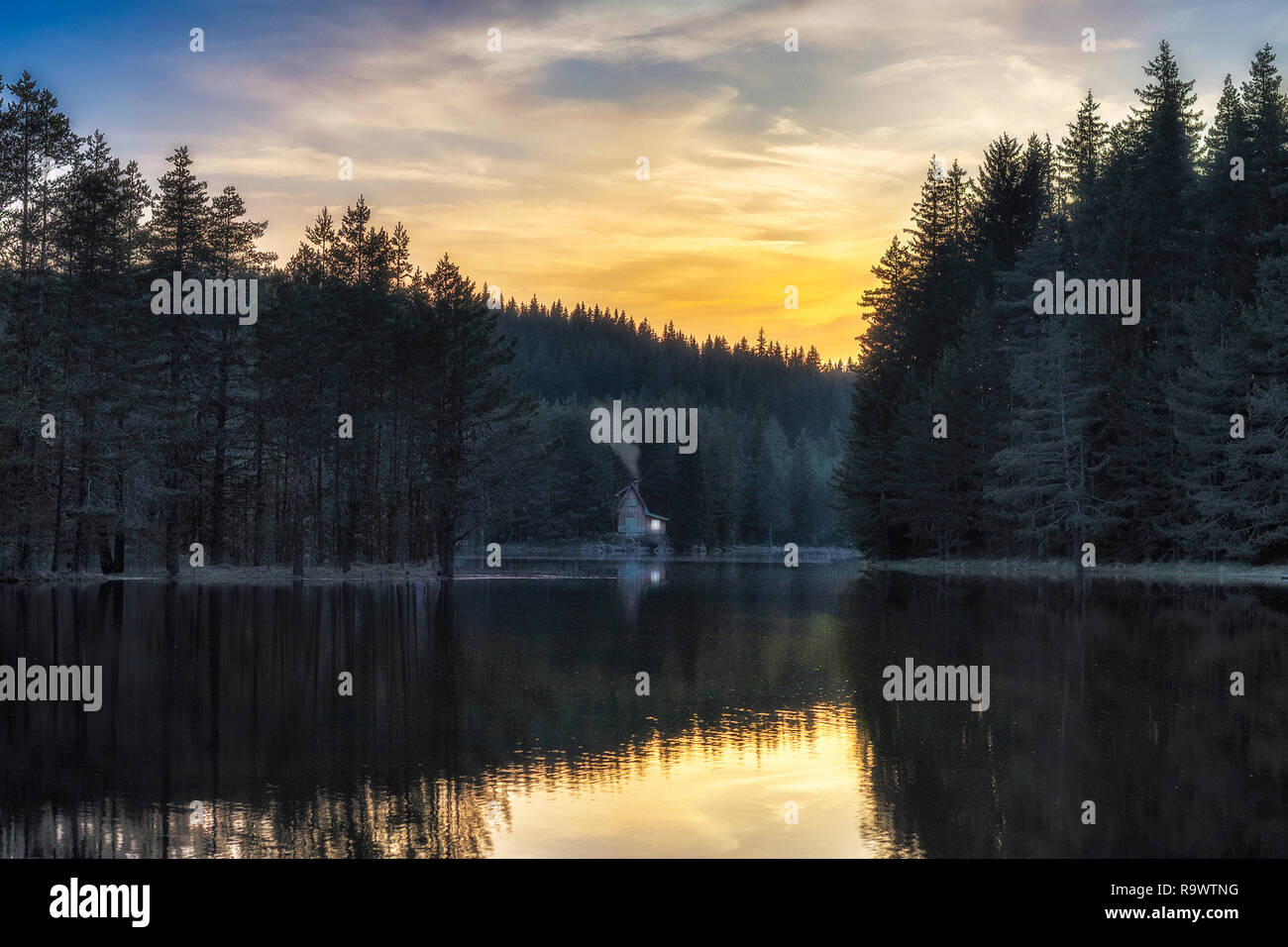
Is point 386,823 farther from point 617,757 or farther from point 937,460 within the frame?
point 937,460

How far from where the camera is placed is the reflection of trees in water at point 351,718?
12.0 meters

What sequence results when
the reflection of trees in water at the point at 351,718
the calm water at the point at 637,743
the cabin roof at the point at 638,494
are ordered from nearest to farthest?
the calm water at the point at 637,743
the reflection of trees in water at the point at 351,718
the cabin roof at the point at 638,494

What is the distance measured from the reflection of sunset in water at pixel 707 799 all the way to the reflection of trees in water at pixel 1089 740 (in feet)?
1.85

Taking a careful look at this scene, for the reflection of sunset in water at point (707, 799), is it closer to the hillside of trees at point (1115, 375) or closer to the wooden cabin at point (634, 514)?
the hillside of trees at point (1115, 375)

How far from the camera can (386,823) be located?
11930 millimetres

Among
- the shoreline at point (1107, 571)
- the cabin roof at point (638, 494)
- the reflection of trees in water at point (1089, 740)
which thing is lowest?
the shoreline at point (1107, 571)

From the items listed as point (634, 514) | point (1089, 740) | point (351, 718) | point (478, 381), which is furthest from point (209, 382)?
point (634, 514)

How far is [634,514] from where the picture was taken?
14400 cm

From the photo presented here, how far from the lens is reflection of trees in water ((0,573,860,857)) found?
12.0 meters

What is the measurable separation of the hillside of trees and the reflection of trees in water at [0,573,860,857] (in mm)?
31656

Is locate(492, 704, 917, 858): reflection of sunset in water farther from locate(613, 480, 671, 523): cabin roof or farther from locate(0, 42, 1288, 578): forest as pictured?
locate(613, 480, 671, 523): cabin roof

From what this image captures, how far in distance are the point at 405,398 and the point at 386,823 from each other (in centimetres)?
6215

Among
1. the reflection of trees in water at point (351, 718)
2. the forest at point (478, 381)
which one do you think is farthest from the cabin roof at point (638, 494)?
the reflection of trees in water at point (351, 718)
